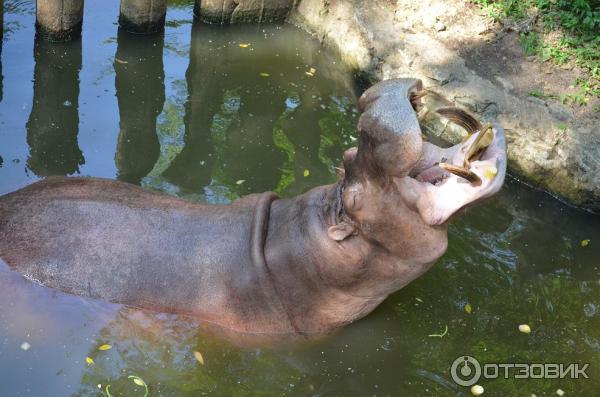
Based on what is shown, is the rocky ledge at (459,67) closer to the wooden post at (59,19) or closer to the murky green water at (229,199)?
the murky green water at (229,199)

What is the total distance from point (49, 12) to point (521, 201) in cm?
535

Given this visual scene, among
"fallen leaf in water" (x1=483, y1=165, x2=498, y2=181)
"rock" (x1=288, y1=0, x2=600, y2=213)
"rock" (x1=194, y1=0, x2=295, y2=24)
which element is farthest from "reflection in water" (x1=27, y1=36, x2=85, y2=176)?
"fallen leaf in water" (x1=483, y1=165, x2=498, y2=181)

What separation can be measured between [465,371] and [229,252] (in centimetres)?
197

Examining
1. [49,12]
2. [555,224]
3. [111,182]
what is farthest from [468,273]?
[49,12]

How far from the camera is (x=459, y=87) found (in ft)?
27.7

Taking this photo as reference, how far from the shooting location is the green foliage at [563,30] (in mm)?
8789

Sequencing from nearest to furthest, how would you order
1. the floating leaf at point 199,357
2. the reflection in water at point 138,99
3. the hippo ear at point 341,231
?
the hippo ear at point 341,231
the floating leaf at point 199,357
the reflection in water at point 138,99

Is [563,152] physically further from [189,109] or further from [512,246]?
[189,109]

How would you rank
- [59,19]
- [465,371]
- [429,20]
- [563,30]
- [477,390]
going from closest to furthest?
1. [477,390]
2. [465,371]
3. [59,19]
4. [563,30]
5. [429,20]

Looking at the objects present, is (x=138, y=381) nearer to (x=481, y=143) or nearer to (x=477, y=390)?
(x=477, y=390)

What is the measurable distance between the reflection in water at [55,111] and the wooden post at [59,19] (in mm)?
104

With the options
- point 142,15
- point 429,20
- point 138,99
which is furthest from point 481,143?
point 142,15

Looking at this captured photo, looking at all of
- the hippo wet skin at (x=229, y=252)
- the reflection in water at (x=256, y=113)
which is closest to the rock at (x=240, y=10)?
the reflection in water at (x=256, y=113)

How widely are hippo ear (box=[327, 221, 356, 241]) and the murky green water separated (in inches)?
41.7
